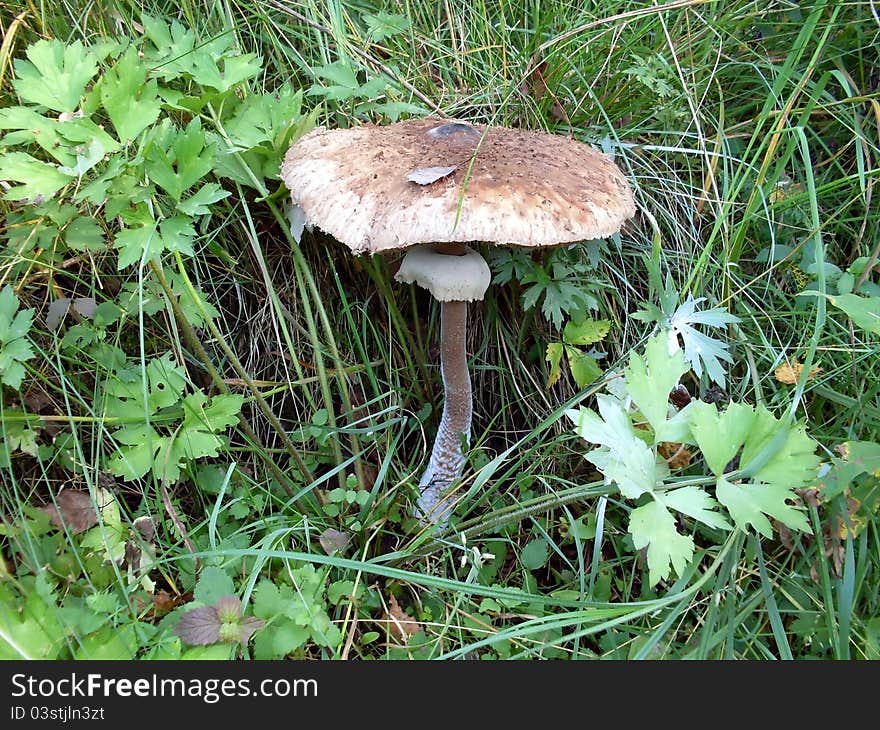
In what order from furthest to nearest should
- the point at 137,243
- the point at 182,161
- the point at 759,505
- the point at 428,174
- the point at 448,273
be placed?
the point at 448,273, the point at 428,174, the point at 182,161, the point at 137,243, the point at 759,505

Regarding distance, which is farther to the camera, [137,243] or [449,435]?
[449,435]

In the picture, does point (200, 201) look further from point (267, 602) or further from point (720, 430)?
point (720, 430)

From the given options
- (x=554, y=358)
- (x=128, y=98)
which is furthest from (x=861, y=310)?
(x=128, y=98)

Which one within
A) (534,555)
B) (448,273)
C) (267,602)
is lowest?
(534,555)

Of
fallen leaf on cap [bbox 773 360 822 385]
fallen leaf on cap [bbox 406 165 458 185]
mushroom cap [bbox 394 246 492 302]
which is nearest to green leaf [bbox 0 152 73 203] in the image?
fallen leaf on cap [bbox 406 165 458 185]

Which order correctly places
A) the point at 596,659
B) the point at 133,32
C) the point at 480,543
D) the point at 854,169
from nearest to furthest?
the point at 596,659 < the point at 480,543 < the point at 133,32 < the point at 854,169

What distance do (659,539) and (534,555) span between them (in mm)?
801

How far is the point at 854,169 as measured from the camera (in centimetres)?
286

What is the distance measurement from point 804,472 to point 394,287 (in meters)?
1.69

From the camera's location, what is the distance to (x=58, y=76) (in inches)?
64.2

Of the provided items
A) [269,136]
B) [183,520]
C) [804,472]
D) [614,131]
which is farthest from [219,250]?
[804,472]

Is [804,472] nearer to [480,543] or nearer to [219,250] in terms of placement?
→ [480,543]

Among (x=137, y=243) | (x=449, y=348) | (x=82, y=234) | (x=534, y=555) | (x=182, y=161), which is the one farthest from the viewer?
(x=449, y=348)

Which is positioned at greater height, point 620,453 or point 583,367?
point 620,453
